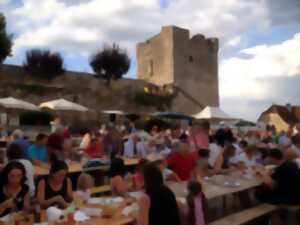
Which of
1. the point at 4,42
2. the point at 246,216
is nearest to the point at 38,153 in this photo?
the point at 246,216

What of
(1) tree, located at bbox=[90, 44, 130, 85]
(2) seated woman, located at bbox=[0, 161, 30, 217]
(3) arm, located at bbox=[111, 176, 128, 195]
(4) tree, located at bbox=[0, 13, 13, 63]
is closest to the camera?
(2) seated woman, located at bbox=[0, 161, 30, 217]

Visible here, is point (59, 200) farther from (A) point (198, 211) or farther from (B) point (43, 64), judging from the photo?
(B) point (43, 64)

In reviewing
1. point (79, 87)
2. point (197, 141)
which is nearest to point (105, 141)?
point (197, 141)

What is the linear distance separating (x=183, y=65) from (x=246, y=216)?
2930cm

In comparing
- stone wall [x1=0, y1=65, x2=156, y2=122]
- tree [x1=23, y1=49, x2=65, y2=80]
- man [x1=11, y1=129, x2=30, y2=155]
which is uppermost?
tree [x1=23, y1=49, x2=65, y2=80]

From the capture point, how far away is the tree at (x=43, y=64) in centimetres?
2441

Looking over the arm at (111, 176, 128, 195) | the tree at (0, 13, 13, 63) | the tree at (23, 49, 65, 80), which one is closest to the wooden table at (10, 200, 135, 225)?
the arm at (111, 176, 128, 195)

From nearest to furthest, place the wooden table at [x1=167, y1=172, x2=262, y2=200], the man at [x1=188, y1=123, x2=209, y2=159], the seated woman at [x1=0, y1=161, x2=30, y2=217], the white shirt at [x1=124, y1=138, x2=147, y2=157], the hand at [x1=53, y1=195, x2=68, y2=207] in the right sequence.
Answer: the seated woman at [x1=0, y1=161, x2=30, y2=217], the hand at [x1=53, y1=195, x2=68, y2=207], the wooden table at [x1=167, y1=172, x2=262, y2=200], the man at [x1=188, y1=123, x2=209, y2=159], the white shirt at [x1=124, y1=138, x2=147, y2=157]

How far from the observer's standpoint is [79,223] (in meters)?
3.70

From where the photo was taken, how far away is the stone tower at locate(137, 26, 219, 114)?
110 ft

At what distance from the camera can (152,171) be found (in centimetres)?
370

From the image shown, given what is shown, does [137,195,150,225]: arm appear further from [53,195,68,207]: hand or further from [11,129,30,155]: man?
[11,129,30,155]: man

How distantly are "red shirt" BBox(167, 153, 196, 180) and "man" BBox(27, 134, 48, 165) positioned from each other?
8.25 feet

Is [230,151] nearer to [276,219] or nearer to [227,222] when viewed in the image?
[276,219]
